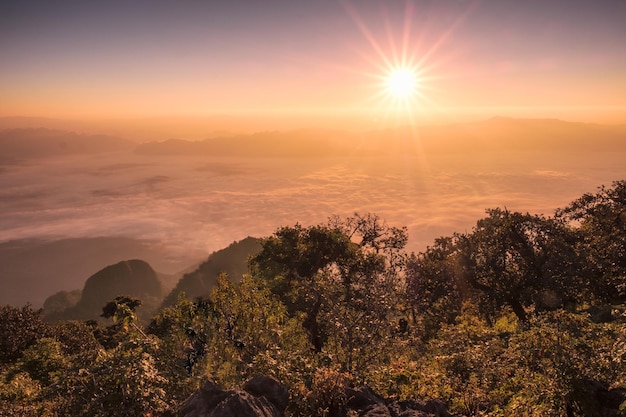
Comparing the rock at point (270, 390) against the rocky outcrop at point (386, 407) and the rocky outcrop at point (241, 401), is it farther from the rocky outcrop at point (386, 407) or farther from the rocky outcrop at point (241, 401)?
the rocky outcrop at point (386, 407)

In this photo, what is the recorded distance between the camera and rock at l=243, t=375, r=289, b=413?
37.1 ft

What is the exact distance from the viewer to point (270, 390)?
1158 cm

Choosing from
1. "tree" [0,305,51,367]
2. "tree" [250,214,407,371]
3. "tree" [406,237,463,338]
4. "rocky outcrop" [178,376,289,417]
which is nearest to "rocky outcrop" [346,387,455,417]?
"rocky outcrop" [178,376,289,417]

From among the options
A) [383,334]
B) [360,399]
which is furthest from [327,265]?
[360,399]

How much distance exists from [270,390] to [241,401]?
1.89 m

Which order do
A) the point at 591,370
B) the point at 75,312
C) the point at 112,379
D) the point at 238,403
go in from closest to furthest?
the point at 238,403, the point at 112,379, the point at 591,370, the point at 75,312

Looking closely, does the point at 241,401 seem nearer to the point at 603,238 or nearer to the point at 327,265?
the point at 327,265

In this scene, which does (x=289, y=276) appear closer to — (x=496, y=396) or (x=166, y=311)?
(x=166, y=311)

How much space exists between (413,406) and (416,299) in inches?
1282

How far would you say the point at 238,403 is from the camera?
9.83 metres

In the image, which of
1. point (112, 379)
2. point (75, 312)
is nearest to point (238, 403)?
point (112, 379)

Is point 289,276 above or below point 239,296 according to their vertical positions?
below

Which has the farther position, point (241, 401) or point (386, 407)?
point (386, 407)

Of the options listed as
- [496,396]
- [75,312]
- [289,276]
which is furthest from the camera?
[75,312]
